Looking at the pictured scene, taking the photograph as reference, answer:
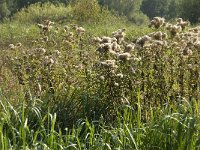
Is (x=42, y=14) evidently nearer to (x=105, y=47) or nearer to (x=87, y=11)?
(x=87, y=11)

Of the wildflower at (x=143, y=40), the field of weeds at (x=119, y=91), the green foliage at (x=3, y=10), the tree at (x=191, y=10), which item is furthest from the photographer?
the green foliage at (x=3, y=10)

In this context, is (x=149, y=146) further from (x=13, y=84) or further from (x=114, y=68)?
Result: (x=13, y=84)

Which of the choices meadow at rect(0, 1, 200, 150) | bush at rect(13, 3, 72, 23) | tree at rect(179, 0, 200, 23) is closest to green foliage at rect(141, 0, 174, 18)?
tree at rect(179, 0, 200, 23)

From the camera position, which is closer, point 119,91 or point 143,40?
point 143,40

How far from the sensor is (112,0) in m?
57.0

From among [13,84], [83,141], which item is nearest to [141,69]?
[83,141]

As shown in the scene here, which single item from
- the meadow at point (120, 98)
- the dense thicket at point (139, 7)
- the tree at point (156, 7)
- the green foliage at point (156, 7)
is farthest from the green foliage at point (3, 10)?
the meadow at point (120, 98)

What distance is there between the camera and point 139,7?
5919 centimetres

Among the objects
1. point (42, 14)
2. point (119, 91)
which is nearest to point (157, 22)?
point (119, 91)

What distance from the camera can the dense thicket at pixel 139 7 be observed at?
27.0m

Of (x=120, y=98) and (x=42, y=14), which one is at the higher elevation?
(x=120, y=98)

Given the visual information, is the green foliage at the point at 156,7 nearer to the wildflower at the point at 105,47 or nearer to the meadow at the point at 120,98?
the meadow at the point at 120,98

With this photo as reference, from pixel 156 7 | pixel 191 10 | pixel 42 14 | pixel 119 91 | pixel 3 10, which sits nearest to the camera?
pixel 119 91

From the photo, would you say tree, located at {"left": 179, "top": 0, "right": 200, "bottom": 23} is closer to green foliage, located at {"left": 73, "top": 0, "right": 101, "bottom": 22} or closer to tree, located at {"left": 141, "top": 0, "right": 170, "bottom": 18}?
green foliage, located at {"left": 73, "top": 0, "right": 101, "bottom": 22}
